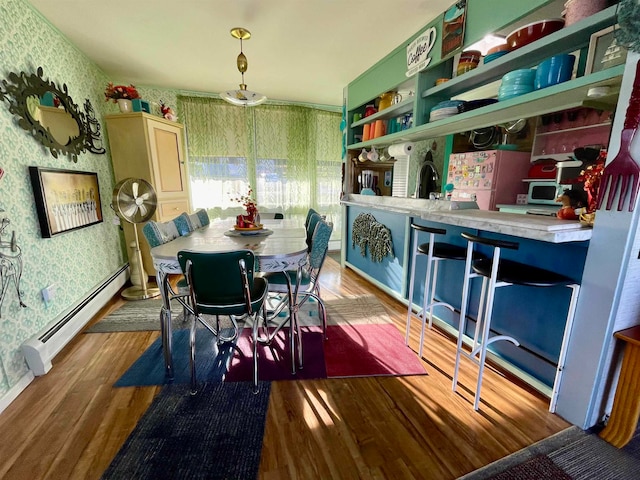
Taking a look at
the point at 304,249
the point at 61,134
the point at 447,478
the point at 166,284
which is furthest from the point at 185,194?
the point at 447,478

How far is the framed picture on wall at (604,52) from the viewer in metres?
1.23

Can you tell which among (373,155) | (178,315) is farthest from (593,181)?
(178,315)

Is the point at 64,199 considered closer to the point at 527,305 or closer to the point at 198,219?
the point at 198,219

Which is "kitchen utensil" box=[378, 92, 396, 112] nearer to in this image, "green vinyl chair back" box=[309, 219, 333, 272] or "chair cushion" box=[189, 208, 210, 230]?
"green vinyl chair back" box=[309, 219, 333, 272]

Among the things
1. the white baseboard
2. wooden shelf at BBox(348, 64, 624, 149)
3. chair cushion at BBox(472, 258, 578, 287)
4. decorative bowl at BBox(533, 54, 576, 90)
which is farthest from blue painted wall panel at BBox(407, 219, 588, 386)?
the white baseboard

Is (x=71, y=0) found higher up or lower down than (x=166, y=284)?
higher up

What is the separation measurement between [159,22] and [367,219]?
271cm

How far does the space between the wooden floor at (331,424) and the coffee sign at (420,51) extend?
8.08 ft

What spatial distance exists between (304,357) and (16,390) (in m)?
1.72

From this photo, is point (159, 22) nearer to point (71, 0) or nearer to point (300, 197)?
point (71, 0)

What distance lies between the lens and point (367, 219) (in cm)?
333

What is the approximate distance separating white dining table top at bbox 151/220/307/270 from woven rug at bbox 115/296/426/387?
2.45 ft

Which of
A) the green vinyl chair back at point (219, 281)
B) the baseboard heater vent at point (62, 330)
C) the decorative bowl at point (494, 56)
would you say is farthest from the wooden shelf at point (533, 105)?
the baseboard heater vent at point (62, 330)

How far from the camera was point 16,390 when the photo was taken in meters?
1.60
